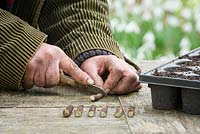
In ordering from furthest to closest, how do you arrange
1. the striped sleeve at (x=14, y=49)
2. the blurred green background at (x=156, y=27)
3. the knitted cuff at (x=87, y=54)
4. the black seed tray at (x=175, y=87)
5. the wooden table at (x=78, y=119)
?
the blurred green background at (x=156, y=27) < the knitted cuff at (x=87, y=54) < the striped sleeve at (x=14, y=49) < the black seed tray at (x=175, y=87) < the wooden table at (x=78, y=119)

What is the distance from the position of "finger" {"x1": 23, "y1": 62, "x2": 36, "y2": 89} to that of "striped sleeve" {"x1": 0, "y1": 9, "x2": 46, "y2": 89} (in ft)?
0.04

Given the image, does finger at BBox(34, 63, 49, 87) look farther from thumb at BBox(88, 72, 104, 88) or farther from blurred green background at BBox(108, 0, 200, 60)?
blurred green background at BBox(108, 0, 200, 60)

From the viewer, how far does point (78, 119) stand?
1274 mm

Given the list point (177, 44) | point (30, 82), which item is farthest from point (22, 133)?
point (177, 44)

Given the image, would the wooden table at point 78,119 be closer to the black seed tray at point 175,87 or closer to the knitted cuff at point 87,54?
the black seed tray at point 175,87

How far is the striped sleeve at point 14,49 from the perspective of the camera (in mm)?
1482

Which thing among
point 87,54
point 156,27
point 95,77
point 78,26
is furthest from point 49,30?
point 156,27

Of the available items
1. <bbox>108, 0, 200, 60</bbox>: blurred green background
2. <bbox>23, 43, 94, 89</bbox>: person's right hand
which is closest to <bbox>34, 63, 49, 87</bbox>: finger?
<bbox>23, 43, 94, 89</bbox>: person's right hand

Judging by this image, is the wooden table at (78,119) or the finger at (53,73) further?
the finger at (53,73)

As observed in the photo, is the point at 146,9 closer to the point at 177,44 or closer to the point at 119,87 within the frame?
the point at 177,44

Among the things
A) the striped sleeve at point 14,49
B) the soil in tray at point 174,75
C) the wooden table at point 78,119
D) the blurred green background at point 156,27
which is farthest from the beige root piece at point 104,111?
the blurred green background at point 156,27

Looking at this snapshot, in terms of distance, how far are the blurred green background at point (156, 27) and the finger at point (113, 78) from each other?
125cm

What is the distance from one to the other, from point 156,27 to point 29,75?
5.69 ft

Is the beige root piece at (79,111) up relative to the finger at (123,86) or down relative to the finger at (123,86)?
down
